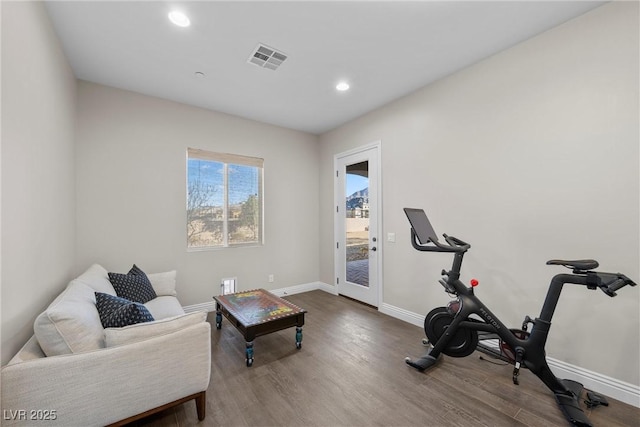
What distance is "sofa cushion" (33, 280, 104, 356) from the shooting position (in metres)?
1.41

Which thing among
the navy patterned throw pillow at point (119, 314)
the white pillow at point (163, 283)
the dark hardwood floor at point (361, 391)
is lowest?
the dark hardwood floor at point (361, 391)

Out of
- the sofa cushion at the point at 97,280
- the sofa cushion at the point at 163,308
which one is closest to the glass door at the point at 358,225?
the sofa cushion at the point at 163,308

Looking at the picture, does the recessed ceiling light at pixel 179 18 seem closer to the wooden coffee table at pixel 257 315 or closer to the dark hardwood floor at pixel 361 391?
the wooden coffee table at pixel 257 315

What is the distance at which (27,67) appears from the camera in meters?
1.67

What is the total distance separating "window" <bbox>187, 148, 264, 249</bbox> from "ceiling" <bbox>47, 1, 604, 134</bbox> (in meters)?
0.98

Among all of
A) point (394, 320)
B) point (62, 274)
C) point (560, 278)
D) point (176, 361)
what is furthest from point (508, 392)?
point (62, 274)

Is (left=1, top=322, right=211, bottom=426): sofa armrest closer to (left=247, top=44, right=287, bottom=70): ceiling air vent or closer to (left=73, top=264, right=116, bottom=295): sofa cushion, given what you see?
(left=73, top=264, right=116, bottom=295): sofa cushion

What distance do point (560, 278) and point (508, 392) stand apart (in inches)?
38.7

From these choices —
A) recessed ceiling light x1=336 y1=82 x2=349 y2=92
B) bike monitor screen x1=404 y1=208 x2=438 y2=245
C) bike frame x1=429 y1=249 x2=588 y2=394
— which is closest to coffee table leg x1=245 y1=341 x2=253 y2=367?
bike frame x1=429 y1=249 x2=588 y2=394

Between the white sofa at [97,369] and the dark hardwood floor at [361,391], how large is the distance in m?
0.36

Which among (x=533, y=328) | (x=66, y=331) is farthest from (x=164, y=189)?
(x=533, y=328)

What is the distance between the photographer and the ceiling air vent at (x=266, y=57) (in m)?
2.50

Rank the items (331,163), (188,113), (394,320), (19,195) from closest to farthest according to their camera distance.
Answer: (19,195) < (394,320) < (188,113) < (331,163)

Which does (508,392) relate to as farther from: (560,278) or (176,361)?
(176,361)
